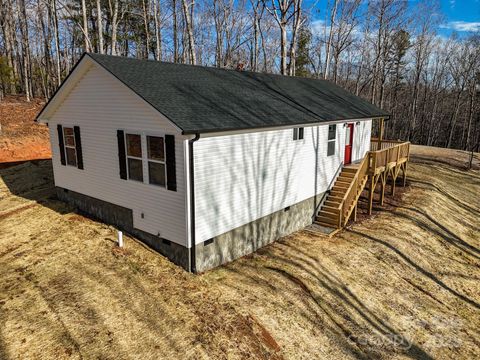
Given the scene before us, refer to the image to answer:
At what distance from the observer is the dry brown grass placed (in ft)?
23.3

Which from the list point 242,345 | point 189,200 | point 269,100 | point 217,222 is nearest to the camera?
point 242,345

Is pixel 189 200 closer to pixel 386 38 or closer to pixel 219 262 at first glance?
pixel 219 262

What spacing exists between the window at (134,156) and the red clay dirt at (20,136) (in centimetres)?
1326

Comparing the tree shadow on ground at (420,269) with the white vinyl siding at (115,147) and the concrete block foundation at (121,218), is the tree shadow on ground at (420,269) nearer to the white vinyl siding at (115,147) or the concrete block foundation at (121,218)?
the concrete block foundation at (121,218)

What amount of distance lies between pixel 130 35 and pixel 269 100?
1205 inches

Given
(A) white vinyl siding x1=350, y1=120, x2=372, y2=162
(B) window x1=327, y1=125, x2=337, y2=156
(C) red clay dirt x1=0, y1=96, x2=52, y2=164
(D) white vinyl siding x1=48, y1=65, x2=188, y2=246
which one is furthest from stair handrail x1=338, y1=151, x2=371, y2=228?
(C) red clay dirt x1=0, y1=96, x2=52, y2=164

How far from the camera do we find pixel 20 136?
22.0 m

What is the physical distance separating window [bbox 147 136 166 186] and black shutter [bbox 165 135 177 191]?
0.44 metres

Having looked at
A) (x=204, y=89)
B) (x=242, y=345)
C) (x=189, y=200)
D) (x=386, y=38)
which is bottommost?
(x=242, y=345)

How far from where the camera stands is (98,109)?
11.0m

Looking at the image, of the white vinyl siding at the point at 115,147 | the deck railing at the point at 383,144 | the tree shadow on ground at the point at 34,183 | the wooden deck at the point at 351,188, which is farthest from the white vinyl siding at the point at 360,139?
the tree shadow on ground at the point at 34,183

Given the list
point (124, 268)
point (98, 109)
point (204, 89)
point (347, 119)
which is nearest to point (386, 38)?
point (347, 119)

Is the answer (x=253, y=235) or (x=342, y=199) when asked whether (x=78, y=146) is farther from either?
(x=342, y=199)

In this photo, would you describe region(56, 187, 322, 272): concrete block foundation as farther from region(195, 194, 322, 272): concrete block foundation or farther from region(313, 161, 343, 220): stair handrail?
region(313, 161, 343, 220): stair handrail
